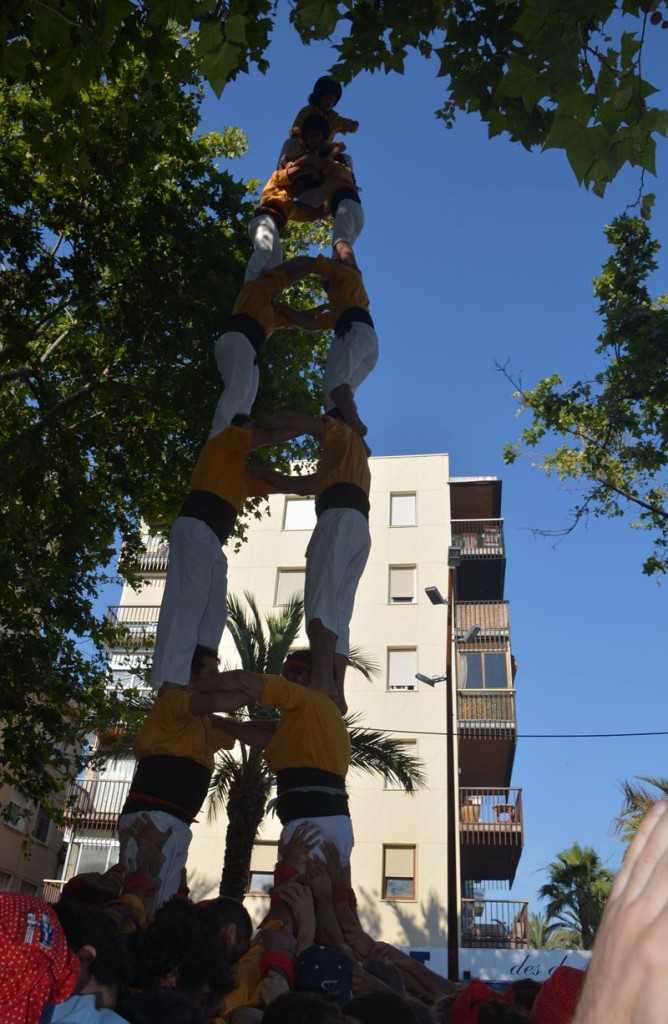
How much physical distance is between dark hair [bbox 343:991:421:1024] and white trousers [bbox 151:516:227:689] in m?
3.38

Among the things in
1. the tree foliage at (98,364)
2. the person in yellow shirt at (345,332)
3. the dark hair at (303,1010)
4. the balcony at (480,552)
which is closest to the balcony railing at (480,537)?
the balcony at (480,552)

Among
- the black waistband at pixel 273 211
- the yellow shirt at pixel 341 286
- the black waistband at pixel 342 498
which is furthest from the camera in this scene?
the black waistband at pixel 273 211

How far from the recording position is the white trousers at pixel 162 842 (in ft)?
18.5

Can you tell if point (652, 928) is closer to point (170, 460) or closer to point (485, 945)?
point (170, 460)

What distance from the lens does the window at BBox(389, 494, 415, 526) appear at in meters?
29.0

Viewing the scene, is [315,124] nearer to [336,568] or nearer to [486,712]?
[336,568]

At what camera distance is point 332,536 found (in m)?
6.62

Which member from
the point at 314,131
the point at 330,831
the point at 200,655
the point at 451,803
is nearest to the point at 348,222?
the point at 314,131

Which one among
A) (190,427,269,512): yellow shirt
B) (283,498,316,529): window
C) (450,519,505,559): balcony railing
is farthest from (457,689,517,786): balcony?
(190,427,269,512): yellow shirt

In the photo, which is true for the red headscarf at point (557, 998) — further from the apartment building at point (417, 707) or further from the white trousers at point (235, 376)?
the apartment building at point (417, 707)

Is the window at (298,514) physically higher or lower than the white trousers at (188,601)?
→ higher

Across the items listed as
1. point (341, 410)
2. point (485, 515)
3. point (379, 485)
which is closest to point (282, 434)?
point (341, 410)

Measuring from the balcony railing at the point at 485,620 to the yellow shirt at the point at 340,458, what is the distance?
2081 centimetres

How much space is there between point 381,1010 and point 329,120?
7903 millimetres
